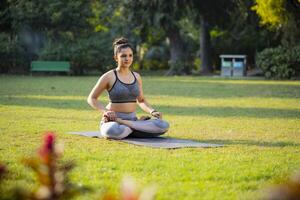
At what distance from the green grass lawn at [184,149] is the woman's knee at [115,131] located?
0.16 metres

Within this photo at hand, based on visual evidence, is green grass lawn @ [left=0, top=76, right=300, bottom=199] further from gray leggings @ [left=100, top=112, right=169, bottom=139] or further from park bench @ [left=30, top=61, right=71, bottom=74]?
park bench @ [left=30, top=61, right=71, bottom=74]

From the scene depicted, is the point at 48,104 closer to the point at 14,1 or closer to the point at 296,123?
the point at 296,123

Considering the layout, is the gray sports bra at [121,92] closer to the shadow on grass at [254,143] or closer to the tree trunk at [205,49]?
the shadow on grass at [254,143]

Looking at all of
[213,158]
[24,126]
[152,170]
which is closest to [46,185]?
[152,170]

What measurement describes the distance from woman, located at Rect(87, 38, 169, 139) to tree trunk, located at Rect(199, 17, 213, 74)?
98.3ft

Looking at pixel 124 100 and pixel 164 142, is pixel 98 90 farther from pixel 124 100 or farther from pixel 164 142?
pixel 164 142

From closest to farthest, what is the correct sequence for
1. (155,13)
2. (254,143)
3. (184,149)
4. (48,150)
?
(48,150), (184,149), (254,143), (155,13)

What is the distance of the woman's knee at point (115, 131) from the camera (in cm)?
947

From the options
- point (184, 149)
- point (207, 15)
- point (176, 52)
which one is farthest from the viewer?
point (176, 52)

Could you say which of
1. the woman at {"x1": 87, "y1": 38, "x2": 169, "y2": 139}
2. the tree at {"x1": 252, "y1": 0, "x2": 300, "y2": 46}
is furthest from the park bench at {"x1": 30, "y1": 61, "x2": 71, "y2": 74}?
the woman at {"x1": 87, "y1": 38, "x2": 169, "y2": 139}

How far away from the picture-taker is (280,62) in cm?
3366

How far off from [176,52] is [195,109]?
24803 millimetres

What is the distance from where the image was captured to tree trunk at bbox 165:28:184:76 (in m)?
39.8

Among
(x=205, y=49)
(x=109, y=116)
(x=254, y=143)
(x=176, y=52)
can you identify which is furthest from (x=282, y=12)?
(x=109, y=116)
